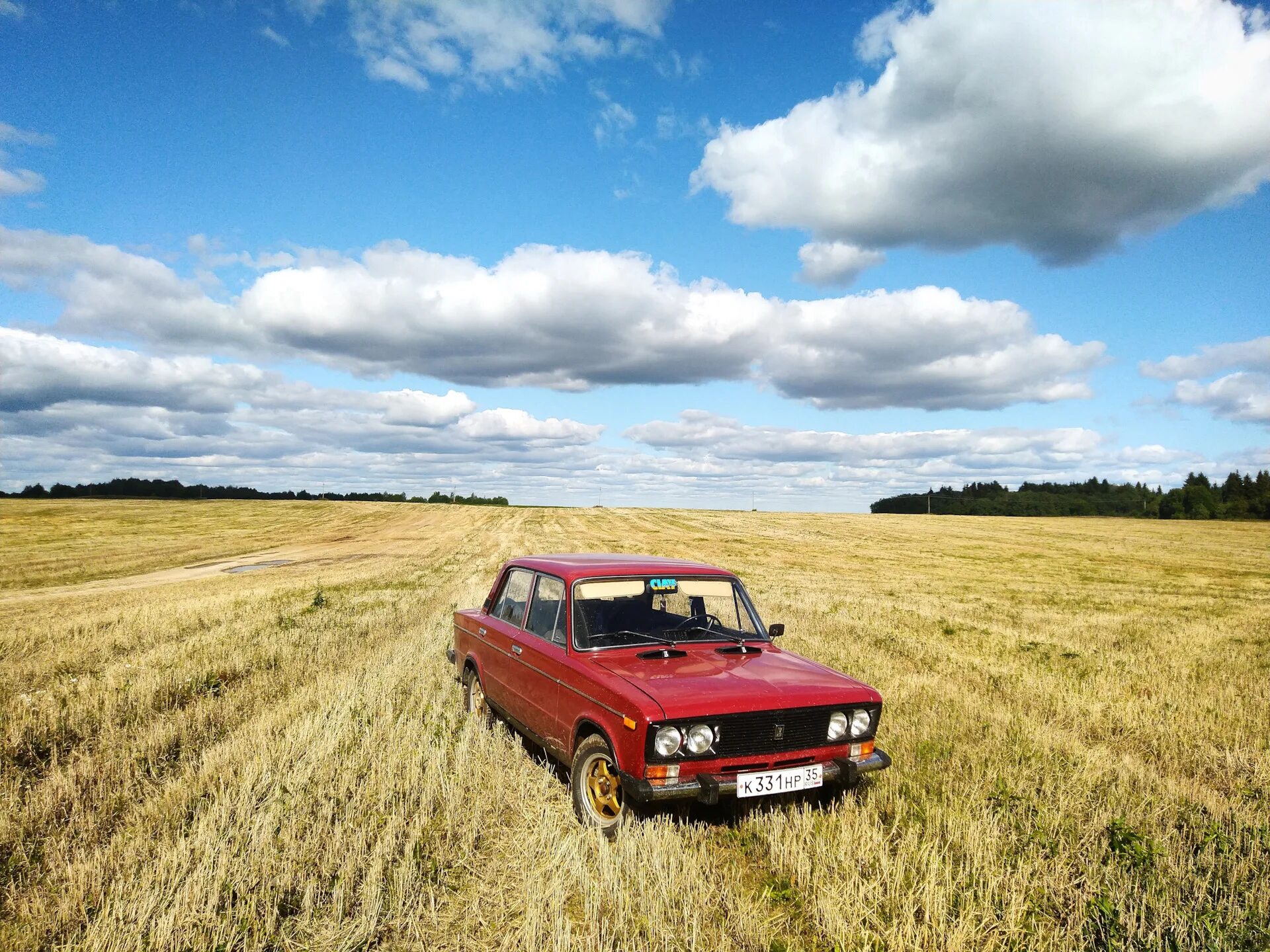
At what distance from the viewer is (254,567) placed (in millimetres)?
26531

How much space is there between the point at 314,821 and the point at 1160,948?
14.1 feet

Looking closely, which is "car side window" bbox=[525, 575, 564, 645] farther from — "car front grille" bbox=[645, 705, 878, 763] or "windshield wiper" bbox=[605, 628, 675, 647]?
"car front grille" bbox=[645, 705, 878, 763]

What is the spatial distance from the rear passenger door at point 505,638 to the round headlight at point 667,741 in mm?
1962

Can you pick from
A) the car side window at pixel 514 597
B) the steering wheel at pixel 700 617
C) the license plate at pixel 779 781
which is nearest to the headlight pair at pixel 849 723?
the license plate at pixel 779 781

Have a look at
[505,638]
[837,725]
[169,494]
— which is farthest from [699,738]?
[169,494]

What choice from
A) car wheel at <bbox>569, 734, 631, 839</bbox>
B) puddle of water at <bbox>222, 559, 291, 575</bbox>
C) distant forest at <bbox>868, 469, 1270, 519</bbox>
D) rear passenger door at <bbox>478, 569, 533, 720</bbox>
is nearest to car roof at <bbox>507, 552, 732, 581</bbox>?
rear passenger door at <bbox>478, 569, 533, 720</bbox>

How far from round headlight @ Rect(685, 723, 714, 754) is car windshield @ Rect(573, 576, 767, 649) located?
1185 mm

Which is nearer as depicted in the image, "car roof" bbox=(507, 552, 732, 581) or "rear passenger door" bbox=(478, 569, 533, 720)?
"car roof" bbox=(507, 552, 732, 581)

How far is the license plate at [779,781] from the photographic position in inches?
159

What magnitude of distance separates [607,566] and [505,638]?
1176mm

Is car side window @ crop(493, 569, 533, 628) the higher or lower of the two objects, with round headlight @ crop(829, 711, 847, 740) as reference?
higher

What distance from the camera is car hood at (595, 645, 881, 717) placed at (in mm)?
3994

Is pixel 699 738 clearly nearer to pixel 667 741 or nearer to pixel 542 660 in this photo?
pixel 667 741

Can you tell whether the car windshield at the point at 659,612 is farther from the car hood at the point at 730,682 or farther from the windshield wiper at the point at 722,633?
the car hood at the point at 730,682
